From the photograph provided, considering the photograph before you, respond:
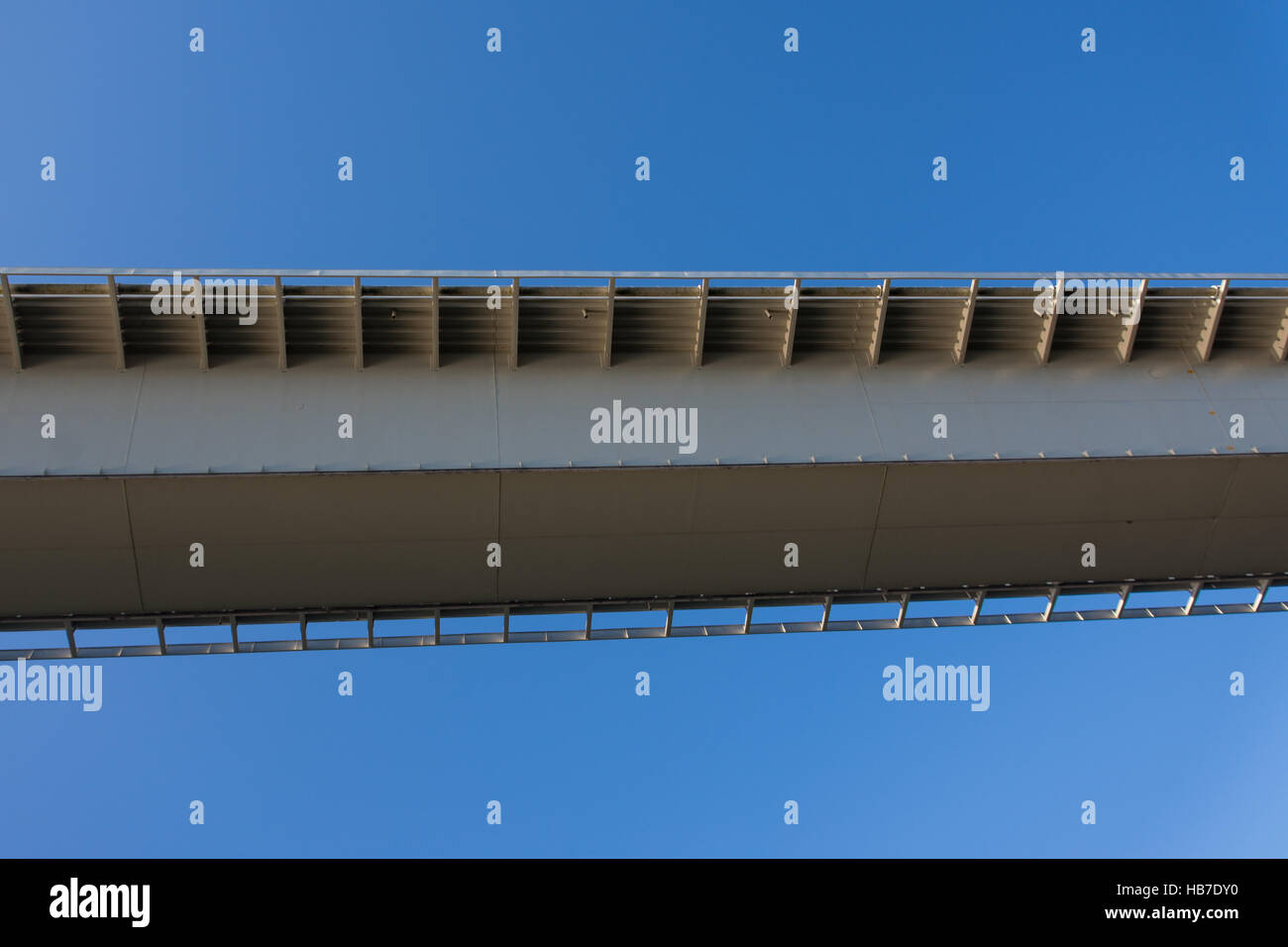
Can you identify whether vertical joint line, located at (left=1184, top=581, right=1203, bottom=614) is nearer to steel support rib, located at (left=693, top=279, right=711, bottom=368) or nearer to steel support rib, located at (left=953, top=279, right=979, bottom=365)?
steel support rib, located at (left=953, top=279, right=979, bottom=365)

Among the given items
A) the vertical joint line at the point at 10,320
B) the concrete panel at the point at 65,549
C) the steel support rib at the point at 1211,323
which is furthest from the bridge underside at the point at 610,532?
the vertical joint line at the point at 10,320

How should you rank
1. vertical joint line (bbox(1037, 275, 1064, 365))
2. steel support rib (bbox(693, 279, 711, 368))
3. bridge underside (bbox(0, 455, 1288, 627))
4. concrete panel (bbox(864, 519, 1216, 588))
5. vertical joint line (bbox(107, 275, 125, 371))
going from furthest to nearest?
concrete panel (bbox(864, 519, 1216, 588))
vertical joint line (bbox(1037, 275, 1064, 365))
steel support rib (bbox(693, 279, 711, 368))
bridge underside (bbox(0, 455, 1288, 627))
vertical joint line (bbox(107, 275, 125, 371))

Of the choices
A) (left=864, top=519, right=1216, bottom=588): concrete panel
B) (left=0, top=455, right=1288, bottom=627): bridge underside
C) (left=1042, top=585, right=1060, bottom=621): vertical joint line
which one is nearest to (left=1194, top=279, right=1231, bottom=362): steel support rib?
(left=0, top=455, right=1288, bottom=627): bridge underside

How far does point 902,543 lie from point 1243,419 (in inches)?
222

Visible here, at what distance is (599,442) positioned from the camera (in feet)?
54.3

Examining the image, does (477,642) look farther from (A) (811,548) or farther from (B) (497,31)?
(B) (497,31)

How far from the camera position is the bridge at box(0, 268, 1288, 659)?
1606cm

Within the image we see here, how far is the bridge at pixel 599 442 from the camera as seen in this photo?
16.1 meters

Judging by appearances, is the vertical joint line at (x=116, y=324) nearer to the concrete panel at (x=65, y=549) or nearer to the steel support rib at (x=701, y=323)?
the concrete panel at (x=65, y=549)

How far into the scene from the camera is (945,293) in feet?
57.1

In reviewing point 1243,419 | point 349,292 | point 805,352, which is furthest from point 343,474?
point 1243,419

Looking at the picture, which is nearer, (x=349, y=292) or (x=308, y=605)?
(x=349, y=292)

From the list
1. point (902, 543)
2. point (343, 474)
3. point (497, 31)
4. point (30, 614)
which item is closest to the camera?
point (343, 474)

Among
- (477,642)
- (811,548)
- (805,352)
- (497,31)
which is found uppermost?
(497,31)
